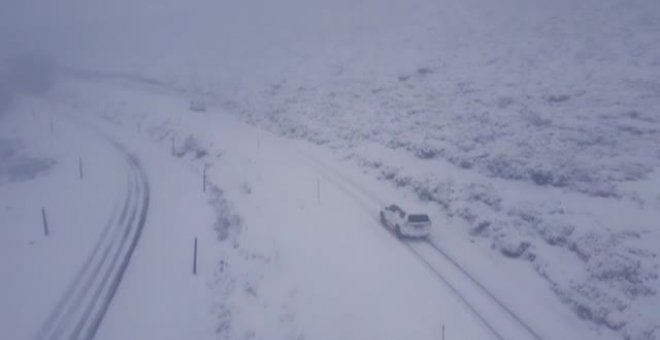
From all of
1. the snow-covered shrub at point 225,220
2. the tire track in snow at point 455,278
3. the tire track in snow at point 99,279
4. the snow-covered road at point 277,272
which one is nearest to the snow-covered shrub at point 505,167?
the snow-covered road at point 277,272

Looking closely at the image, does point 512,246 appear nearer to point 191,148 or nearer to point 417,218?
point 417,218

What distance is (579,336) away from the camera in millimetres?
17172

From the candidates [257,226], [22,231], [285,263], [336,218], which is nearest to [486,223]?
[336,218]

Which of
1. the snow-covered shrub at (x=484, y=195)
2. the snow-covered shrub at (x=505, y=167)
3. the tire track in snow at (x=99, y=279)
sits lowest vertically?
the tire track in snow at (x=99, y=279)

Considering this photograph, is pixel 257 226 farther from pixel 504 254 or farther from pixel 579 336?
pixel 579 336

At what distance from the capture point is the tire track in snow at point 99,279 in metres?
21.2

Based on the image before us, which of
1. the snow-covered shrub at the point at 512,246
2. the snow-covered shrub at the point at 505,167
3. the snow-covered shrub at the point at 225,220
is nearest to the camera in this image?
the snow-covered shrub at the point at 512,246

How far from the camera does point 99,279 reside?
25.2 metres

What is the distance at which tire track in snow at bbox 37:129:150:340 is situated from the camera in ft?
69.7

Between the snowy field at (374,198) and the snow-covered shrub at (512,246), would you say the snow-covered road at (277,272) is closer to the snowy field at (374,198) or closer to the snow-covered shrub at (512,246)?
the snowy field at (374,198)

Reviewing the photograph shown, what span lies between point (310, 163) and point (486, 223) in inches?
643

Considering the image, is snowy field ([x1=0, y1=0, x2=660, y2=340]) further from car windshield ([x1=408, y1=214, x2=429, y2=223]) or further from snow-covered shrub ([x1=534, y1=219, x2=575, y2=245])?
car windshield ([x1=408, y1=214, x2=429, y2=223])

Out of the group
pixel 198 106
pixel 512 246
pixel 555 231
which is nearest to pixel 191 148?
pixel 198 106

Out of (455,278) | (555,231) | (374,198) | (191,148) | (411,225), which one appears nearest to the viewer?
(455,278)
